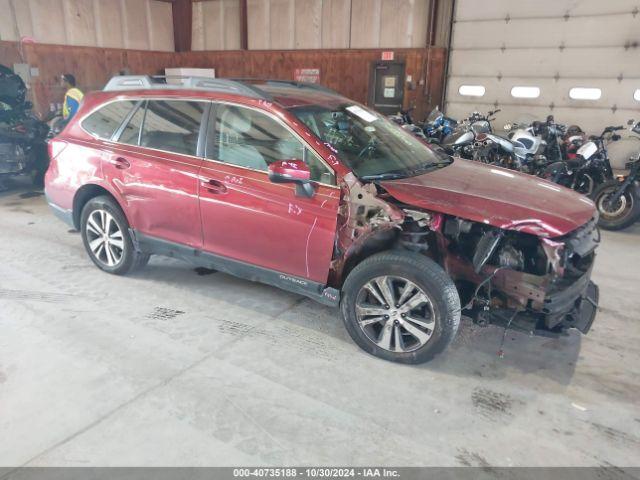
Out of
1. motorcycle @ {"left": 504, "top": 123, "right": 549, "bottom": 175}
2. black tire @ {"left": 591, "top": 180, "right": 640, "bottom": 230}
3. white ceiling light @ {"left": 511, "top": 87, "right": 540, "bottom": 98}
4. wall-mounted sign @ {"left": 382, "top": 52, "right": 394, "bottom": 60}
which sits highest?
wall-mounted sign @ {"left": 382, "top": 52, "right": 394, "bottom": 60}

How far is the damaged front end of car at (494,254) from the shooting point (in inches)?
110

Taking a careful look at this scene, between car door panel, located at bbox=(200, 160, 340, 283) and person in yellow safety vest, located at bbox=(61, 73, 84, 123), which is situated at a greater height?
person in yellow safety vest, located at bbox=(61, 73, 84, 123)

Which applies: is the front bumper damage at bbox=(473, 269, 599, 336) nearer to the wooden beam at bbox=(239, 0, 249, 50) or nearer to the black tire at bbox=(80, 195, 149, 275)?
the black tire at bbox=(80, 195, 149, 275)

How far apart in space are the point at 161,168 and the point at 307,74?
9200 millimetres

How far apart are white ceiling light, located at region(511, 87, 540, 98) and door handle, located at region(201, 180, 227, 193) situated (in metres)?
7.87

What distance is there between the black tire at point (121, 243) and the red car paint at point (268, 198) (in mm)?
113

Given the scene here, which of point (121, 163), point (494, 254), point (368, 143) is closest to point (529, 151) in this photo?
point (368, 143)

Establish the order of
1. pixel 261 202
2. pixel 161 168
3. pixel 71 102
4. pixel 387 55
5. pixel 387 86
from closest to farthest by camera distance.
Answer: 1. pixel 261 202
2. pixel 161 168
3. pixel 71 102
4. pixel 387 55
5. pixel 387 86

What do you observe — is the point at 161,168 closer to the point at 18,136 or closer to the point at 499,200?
the point at 499,200

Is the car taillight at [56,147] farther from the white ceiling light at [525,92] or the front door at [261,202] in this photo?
the white ceiling light at [525,92]

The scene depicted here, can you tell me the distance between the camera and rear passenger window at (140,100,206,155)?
3709 mm

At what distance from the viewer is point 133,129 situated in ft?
13.4

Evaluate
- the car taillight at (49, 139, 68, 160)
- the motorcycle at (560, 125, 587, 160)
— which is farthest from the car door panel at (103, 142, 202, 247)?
the motorcycle at (560, 125, 587, 160)

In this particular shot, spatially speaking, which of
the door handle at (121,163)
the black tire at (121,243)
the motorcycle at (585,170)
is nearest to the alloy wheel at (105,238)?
the black tire at (121,243)
